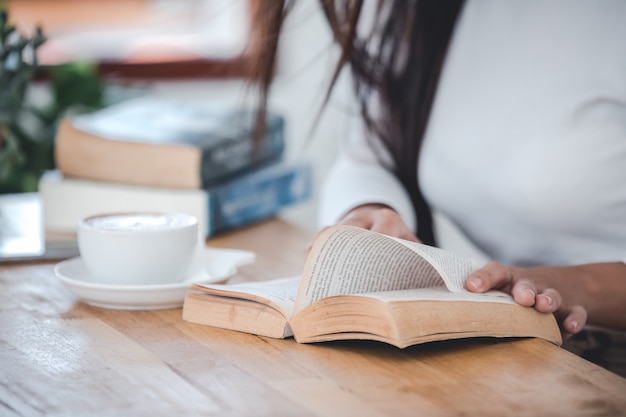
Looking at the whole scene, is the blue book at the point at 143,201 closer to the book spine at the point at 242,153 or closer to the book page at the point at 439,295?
the book spine at the point at 242,153

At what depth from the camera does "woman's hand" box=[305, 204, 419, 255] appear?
40.5 inches

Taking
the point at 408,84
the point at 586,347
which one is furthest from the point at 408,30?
the point at 586,347

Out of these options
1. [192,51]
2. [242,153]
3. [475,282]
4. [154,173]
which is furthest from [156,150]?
[192,51]

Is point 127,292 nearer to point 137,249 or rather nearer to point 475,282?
point 137,249

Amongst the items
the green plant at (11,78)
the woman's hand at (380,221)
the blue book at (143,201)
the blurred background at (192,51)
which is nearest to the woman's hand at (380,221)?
the woman's hand at (380,221)

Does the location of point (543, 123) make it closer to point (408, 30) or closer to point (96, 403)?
point (408, 30)

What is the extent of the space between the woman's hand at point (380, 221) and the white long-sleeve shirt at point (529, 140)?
0.24ft

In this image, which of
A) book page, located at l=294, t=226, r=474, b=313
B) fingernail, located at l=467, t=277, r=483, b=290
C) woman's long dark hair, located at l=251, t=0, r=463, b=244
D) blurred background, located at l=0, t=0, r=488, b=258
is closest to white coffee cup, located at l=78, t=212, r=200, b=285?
book page, located at l=294, t=226, r=474, b=313

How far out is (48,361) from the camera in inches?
29.8

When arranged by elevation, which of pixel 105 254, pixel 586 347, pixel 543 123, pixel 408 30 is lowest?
pixel 586 347

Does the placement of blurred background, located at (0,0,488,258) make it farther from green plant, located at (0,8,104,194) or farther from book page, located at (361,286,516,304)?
book page, located at (361,286,516,304)

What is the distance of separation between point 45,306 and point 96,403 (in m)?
0.31

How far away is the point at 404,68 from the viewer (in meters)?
1.37

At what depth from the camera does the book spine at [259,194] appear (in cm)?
133
